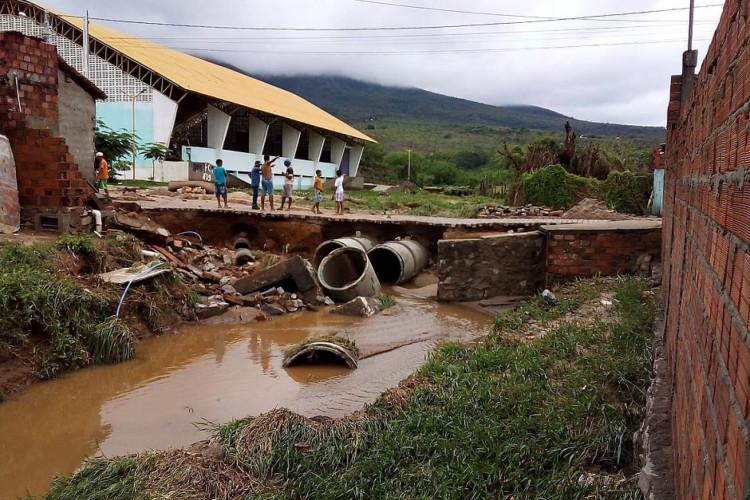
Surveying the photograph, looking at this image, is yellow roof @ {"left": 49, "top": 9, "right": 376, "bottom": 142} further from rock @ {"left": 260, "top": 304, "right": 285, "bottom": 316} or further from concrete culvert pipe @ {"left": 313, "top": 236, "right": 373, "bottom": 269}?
rock @ {"left": 260, "top": 304, "right": 285, "bottom": 316}

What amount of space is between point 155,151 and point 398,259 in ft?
48.3

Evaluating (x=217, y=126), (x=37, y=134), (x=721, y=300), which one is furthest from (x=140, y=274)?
(x=217, y=126)

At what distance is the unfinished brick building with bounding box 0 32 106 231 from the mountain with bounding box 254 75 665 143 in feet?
228

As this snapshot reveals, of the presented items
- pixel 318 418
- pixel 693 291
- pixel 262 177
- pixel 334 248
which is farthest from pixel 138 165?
pixel 693 291

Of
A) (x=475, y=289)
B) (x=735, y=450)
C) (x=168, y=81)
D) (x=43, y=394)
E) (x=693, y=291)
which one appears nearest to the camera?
(x=735, y=450)

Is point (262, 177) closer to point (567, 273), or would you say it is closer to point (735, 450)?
point (567, 273)

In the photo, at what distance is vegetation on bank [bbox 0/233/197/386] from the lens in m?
5.91

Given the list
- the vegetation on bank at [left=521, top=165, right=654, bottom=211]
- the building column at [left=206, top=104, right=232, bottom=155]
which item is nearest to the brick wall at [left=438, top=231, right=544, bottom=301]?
the vegetation on bank at [left=521, top=165, right=654, bottom=211]

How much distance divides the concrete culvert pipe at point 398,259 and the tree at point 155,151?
13.8m

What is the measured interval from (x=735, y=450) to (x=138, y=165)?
24887mm

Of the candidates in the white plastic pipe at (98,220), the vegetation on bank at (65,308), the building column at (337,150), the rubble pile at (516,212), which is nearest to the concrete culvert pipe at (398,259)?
the vegetation on bank at (65,308)

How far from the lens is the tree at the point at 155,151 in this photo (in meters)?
22.1

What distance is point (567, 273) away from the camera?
7.90 m

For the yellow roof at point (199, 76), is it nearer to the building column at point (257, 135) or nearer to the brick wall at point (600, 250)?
the building column at point (257, 135)
